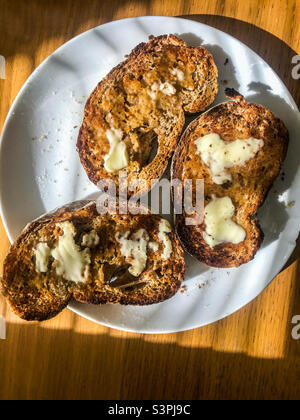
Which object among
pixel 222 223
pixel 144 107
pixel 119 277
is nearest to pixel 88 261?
pixel 119 277

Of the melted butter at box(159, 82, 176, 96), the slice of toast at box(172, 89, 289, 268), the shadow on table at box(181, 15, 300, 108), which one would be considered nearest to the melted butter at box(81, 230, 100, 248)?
the slice of toast at box(172, 89, 289, 268)

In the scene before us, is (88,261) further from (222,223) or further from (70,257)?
(222,223)

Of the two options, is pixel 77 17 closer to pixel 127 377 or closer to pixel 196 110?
pixel 196 110

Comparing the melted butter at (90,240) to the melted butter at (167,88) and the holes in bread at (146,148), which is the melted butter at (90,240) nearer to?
the holes in bread at (146,148)

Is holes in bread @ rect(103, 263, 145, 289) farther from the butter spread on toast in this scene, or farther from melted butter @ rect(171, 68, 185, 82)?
melted butter @ rect(171, 68, 185, 82)

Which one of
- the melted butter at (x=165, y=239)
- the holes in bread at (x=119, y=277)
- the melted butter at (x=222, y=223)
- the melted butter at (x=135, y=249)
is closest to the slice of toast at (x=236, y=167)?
the melted butter at (x=222, y=223)

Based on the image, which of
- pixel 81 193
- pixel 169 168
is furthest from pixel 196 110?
pixel 81 193
